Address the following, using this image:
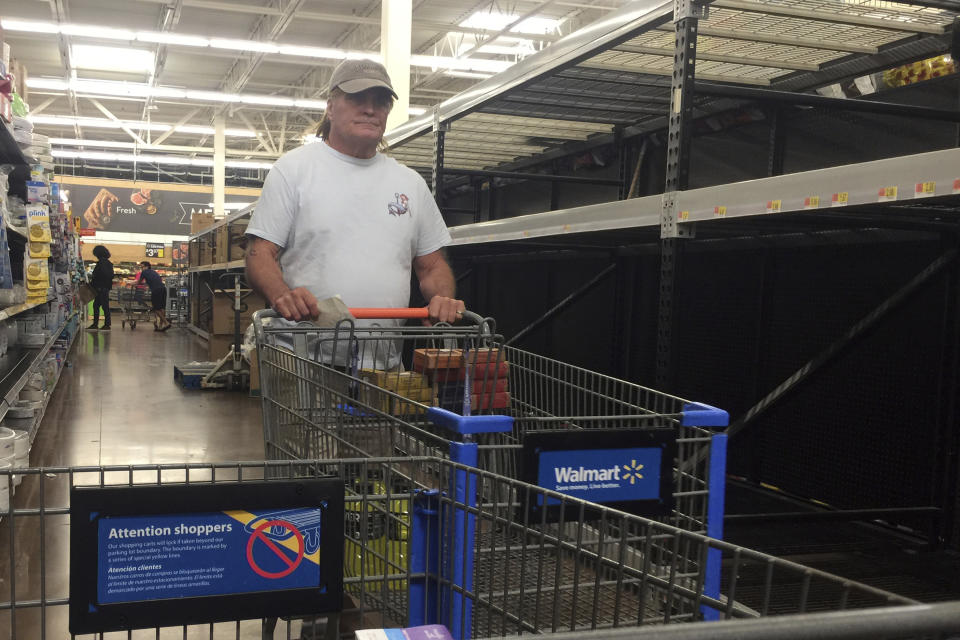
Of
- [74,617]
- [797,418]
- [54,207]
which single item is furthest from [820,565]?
[54,207]

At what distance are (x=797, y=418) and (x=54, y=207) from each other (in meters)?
5.57

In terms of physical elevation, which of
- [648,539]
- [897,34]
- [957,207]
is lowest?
[648,539]

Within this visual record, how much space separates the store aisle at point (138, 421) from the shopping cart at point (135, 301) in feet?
33.3

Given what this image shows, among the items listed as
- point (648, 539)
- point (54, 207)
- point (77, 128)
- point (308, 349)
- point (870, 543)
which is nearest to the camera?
point (648, 539)

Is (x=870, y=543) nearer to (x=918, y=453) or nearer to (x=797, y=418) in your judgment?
(x=918, y=453)

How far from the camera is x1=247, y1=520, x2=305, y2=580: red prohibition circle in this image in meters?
1.16

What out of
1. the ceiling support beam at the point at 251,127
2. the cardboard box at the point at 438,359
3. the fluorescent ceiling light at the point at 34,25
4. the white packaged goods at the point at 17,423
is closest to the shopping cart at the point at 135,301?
the ceiling support beam at the point at 251,127

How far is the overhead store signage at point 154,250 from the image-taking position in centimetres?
2502

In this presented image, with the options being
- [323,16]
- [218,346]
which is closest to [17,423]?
[218,346]

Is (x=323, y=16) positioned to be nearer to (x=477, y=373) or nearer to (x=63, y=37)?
(x=63, y=37)

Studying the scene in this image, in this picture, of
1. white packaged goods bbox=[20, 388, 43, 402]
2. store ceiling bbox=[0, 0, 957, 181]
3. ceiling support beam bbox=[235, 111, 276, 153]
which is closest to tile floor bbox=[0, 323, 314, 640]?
white packaged goods bbox=[20, 388, 43, 402]

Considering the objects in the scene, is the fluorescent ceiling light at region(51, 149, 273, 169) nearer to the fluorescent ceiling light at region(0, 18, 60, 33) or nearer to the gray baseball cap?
the fluorescent ceiling light at region(0, 18, 60, 33)

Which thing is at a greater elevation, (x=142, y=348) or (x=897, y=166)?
(x=897, y=166)

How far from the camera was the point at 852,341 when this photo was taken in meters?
3.21
